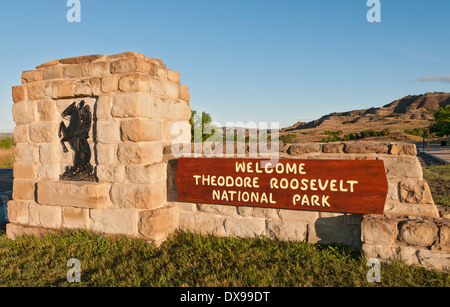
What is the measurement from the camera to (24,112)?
4.66 metres

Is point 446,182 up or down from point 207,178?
down

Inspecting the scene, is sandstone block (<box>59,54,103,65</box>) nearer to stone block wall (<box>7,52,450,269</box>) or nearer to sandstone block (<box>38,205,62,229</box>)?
stone block wall (<box>7,52,450,269</box>)

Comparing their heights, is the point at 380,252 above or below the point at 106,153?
below

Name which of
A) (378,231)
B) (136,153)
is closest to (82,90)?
(136,153)

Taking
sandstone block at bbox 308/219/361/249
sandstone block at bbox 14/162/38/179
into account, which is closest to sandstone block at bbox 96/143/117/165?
sandstone block at bbox 14/162/38/179

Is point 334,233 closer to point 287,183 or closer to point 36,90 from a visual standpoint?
point 287,183

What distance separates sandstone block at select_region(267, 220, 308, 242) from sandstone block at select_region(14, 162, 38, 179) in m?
3.80

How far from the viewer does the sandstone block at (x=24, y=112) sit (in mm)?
4617

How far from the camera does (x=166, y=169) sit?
4.30 meters

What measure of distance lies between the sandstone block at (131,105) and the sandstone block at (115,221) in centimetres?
133

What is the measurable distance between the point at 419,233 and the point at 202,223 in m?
2.58
